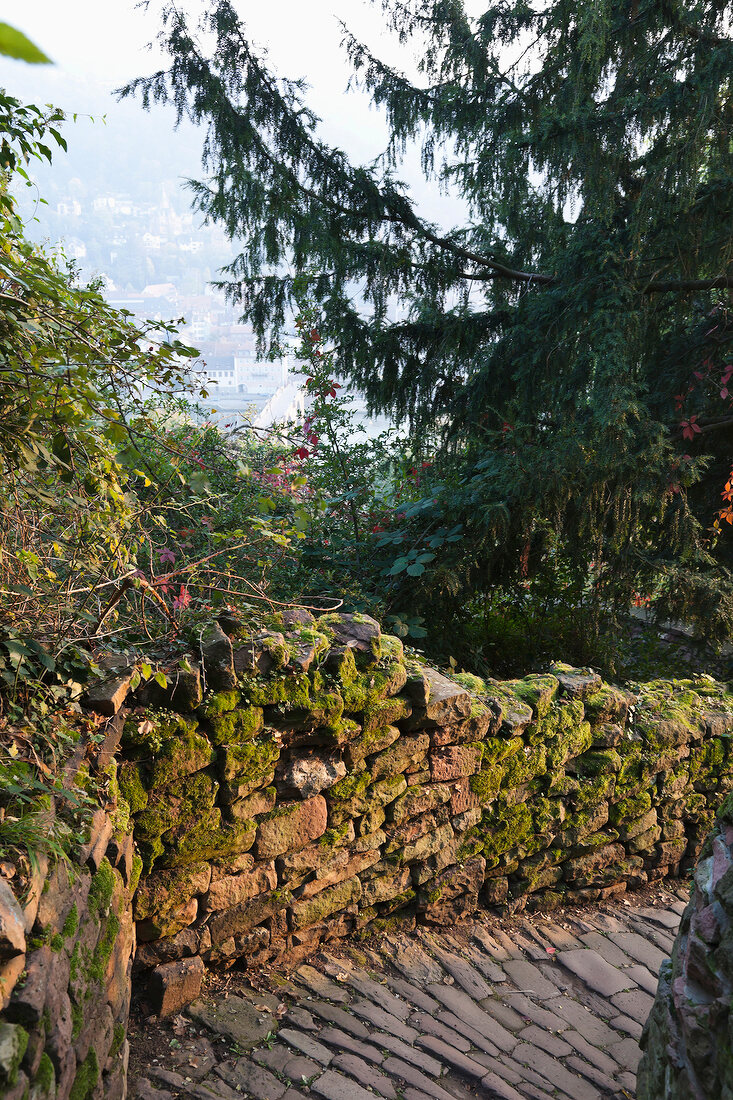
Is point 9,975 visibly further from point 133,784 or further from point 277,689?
point 277,689

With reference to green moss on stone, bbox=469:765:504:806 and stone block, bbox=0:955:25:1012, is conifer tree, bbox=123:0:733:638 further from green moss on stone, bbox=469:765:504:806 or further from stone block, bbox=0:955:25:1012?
stone block, bbox=0:955:25:1012

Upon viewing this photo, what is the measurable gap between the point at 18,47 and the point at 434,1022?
3367 millimetres

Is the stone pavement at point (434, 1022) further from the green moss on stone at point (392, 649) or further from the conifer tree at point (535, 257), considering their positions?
the conifer tree at point (535, 257)

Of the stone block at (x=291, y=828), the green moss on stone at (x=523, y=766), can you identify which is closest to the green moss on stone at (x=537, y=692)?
the green moss on stone at (x=523, y=766)

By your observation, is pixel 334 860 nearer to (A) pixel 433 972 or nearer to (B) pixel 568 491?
(A) pixel 433 972

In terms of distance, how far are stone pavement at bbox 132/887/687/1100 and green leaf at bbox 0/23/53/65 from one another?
2.71 meters

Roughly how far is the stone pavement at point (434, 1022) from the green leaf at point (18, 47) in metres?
2.71

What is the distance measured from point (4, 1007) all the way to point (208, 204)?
522 cm

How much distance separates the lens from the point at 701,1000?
214cm

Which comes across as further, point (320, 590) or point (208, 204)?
point (208, 204)

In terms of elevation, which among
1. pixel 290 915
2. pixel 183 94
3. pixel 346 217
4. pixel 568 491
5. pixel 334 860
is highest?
pixel 183 94

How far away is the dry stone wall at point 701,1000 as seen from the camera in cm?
199

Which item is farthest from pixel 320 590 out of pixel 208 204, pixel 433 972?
pixel 208 204

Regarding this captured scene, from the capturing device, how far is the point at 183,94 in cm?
466
